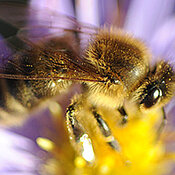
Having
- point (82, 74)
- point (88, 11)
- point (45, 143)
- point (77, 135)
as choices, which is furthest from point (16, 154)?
point (88, 11)

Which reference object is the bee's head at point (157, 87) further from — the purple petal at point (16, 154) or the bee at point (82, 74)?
the purple petal at point (16, 154)

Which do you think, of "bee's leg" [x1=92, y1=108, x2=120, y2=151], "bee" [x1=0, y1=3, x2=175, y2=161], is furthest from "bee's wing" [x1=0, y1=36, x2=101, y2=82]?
"bee's leg" [x1=92, y1=108, x2=120, y2=151]

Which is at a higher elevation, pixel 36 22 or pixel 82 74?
pixel 36 22

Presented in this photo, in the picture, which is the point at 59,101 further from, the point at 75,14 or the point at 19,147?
the point at 75,14

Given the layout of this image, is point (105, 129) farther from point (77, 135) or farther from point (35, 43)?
point (35, 43)

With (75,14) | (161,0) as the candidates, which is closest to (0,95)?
(75,14)

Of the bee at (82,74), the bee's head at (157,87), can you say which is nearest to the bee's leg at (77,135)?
the bee at (82,74)

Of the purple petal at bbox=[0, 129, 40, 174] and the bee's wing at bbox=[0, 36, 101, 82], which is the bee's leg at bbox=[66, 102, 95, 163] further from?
the purple petal at bbox=[0, 129, 40, 174]
